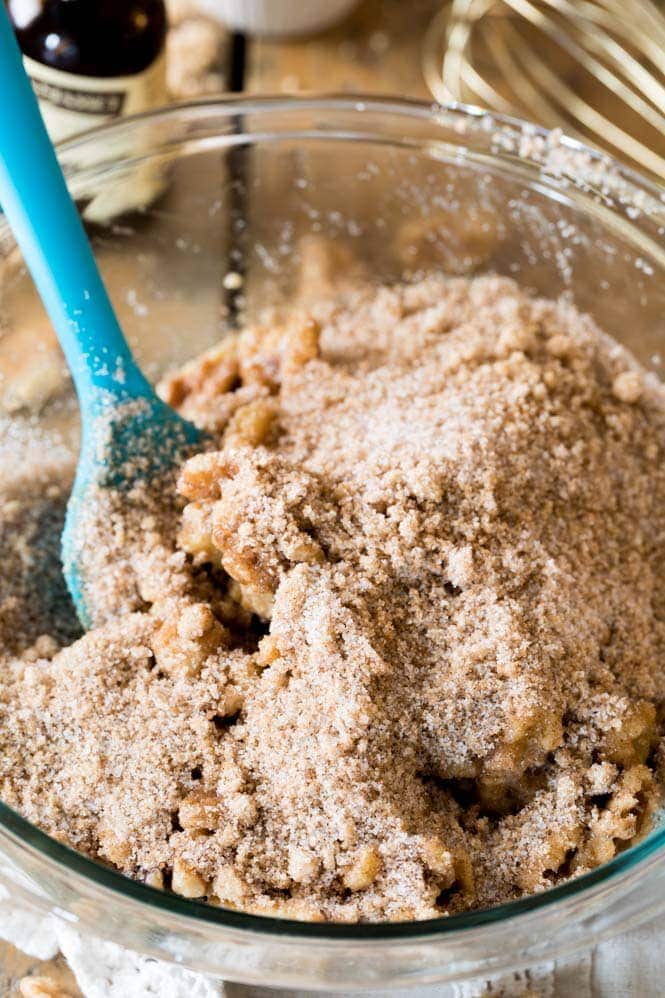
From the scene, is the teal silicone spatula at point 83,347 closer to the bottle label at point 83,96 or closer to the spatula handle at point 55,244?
the spatula handle at point 55,244

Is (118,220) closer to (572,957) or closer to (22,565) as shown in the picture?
(22,565)

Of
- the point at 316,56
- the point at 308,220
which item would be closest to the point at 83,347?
the point at 308,220

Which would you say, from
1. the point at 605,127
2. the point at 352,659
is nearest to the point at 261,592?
the point at 352,659

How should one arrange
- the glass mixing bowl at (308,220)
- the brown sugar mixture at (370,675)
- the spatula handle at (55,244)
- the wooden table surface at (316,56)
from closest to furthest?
the brown sugar mixture at (370,675) < the spatula handle at (55,244) < the glass mixing bowl at (308,220) < the wooden table surface at (316,56)

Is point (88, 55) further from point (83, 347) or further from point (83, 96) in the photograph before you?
point (83, 347)

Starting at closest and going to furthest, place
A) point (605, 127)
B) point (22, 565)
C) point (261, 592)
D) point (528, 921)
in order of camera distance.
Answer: point (528, 921) → point (261, 592) → point (22, 565) → point (605, 127)

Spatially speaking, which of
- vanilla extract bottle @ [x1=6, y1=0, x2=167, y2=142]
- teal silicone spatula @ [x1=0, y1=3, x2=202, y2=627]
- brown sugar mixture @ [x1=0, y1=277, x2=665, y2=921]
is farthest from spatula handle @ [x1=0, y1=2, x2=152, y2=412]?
vanilla extract bottle @ [x1=6, y1=0, x2=167, y2=142]

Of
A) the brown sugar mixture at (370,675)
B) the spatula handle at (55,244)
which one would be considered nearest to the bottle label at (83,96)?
the spatula handle at (55,244)
